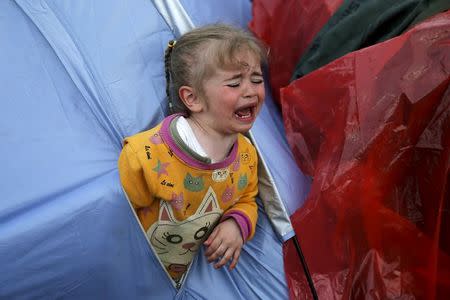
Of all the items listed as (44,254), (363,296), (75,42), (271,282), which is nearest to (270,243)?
(271,282)

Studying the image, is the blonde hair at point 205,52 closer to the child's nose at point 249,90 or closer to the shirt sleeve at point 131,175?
the child's nose at point 249,90

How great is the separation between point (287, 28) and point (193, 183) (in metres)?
0.59

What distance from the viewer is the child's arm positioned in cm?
98

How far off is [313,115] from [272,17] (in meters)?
0.38

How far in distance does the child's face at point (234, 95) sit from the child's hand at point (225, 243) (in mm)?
183

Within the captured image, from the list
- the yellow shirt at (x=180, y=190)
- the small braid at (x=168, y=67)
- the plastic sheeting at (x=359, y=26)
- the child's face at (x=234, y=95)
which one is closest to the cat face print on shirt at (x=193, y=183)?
the yellow shirt at (x=180, y=190)

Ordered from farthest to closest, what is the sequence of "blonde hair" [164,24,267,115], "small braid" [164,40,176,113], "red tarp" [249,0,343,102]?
"red tarp" [249,0,343,102] < "small braid" [164,40,176,113] < "blonde hair" [164,24,267,115]

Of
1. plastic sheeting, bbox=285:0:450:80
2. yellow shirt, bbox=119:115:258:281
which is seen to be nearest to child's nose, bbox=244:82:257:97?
yellow shirt, bbox=119:115:258:281

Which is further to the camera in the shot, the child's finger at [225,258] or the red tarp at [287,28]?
the red tarp at [287,28]

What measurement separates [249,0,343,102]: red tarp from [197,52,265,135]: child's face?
0.39m

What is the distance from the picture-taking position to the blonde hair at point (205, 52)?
0.92 m

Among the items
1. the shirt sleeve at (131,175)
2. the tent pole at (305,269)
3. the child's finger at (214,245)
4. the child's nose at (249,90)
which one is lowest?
the tent pole at (305,269)

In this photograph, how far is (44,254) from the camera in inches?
31.9

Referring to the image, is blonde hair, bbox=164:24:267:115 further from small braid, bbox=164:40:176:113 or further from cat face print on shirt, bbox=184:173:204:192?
cat face print on shirt, bbox=184:173:204:192
